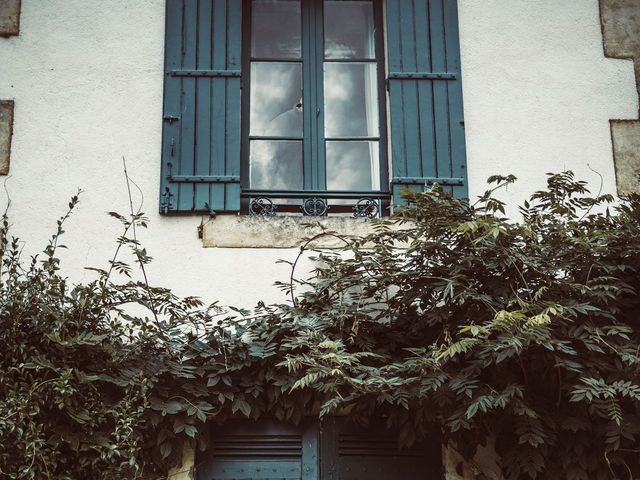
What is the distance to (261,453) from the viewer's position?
4.47m

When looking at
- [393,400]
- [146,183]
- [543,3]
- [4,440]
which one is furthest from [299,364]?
[543,3]

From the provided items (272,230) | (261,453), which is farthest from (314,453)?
(272,230)

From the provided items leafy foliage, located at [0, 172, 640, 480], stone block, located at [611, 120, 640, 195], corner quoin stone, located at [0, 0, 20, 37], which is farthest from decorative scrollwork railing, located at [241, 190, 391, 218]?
corner quoin stone, located at [0, 0, 20, 37]

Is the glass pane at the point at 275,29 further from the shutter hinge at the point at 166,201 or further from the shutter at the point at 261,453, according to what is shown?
the shutter at the point at 261,453

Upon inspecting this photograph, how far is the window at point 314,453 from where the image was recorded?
4.44 meters

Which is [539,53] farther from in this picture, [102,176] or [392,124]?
[102,176]

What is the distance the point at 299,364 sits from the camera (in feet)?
12.9

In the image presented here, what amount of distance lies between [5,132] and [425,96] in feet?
7.42

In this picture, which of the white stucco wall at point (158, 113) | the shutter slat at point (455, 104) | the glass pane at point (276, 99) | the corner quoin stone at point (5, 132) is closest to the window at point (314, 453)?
the white stucco wall at point (158, 113)

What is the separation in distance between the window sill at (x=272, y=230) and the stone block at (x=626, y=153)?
1.41 metres

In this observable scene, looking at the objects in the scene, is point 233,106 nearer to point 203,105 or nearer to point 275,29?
point 203,105

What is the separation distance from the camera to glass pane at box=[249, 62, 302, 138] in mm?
5328

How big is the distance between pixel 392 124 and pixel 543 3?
119 centimetres

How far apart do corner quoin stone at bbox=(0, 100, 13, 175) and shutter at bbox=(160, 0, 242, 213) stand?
2.68 feet
